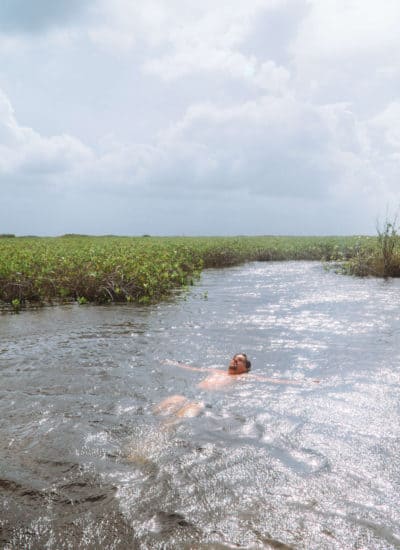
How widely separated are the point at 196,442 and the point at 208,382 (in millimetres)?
1985

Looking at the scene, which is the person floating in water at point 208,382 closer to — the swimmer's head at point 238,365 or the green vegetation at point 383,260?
the swimmer's head at point 238,365

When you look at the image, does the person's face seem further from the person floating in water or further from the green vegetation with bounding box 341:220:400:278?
the green vegetation with bounding box 341:220:400:278

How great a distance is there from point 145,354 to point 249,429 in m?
3.54

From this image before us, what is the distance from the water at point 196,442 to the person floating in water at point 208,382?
13 cm

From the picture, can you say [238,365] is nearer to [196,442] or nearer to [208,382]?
[208,382]

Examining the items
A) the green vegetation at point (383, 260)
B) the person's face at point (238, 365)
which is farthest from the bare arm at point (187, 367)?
the green vegetation at point (383, 260)

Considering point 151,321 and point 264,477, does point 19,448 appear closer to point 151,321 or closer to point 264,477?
point 264,477

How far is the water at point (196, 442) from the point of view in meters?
3.28

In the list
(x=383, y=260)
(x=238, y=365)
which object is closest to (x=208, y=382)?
(x=238, y=365)

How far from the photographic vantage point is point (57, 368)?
282 inches

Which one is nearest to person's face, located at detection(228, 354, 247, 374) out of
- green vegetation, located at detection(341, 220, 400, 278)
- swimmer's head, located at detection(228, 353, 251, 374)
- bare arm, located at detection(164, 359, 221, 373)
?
swimmer's head, located at detection(228, 353, 251, 374)

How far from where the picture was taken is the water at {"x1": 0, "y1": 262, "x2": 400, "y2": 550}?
10.8ft

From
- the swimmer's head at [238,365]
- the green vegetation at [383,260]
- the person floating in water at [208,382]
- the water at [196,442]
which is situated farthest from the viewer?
the green vegetation at [383,260]

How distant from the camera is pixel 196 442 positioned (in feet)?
15.2
